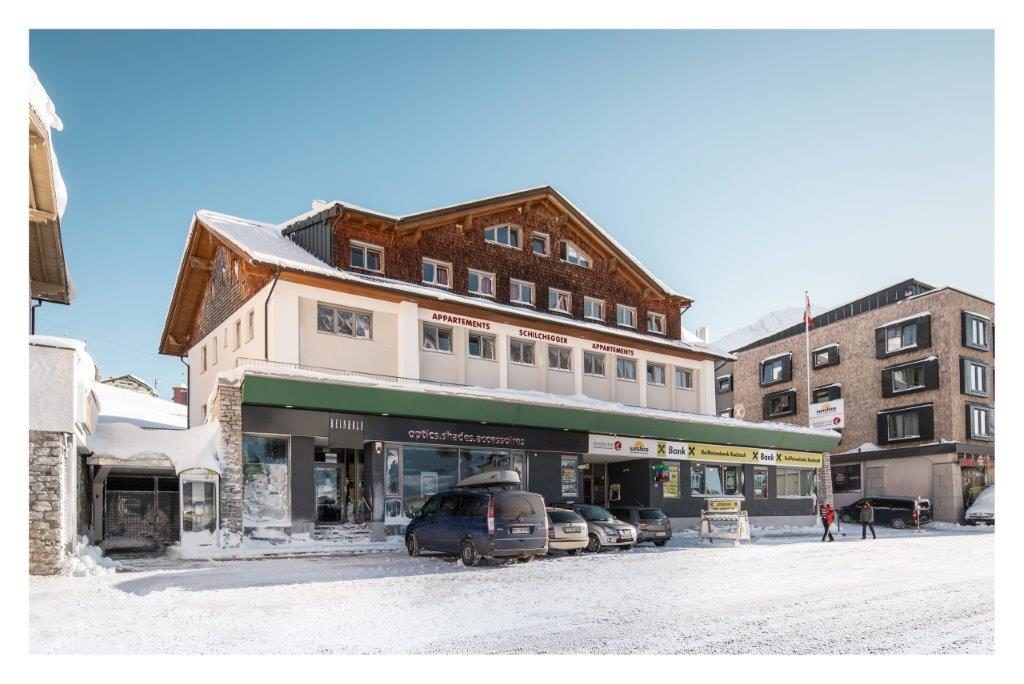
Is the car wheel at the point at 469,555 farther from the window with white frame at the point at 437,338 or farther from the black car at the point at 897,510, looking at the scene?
the black car at the point at 897,510

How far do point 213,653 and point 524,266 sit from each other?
80.8 ft

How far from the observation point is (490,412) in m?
28.8

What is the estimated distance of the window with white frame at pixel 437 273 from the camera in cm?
3044

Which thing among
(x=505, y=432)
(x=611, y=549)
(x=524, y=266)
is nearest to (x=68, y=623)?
(x=611, y=549)

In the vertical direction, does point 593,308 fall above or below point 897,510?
above

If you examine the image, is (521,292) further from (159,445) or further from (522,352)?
(159,445)

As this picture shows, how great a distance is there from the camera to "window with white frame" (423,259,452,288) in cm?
3044

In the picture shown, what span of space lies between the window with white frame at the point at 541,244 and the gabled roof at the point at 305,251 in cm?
141

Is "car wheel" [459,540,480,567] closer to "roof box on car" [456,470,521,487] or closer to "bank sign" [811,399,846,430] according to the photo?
"roof box on car" [456,470,521,487]

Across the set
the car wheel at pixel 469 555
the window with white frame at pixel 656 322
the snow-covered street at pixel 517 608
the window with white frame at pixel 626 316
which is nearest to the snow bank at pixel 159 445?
the snow-covered street at pixel 517 608

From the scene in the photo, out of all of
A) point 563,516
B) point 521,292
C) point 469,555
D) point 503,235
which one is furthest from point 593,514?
point 503,235

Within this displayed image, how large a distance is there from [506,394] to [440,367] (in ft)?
7.88

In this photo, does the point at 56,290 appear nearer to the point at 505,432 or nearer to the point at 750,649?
the point at 505,432

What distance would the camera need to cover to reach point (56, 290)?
939 inches
